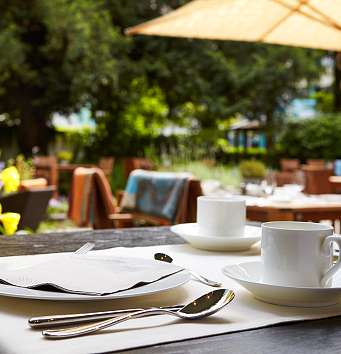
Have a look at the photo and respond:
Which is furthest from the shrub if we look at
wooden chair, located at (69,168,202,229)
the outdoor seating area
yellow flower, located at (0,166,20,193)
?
yellow flower, located at (0,166,20,193)

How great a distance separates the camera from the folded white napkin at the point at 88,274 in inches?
33.7

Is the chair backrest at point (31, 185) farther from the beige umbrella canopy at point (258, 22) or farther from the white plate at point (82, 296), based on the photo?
the white plate at point (82, 296)

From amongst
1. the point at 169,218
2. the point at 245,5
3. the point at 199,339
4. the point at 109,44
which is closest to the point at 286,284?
the point at 199,339

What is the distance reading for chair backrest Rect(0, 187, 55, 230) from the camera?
3.88 metres

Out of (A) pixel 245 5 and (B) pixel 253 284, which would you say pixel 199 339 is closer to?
(B) pixel 253 284

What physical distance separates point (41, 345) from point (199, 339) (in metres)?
0.17

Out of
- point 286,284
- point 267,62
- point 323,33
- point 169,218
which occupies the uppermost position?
point 267,62

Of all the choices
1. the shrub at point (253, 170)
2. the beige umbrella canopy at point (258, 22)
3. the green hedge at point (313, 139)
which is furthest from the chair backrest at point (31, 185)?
the green hedge at point (313, 139)

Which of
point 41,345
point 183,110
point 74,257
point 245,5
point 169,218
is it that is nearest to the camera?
point 41,345

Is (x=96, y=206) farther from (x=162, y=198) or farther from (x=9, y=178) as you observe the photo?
(x=9, y=178)

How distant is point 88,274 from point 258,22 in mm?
4533

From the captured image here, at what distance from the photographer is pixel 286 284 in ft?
2.92

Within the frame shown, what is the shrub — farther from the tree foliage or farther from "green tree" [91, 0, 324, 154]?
"green tree" [91, 0, 324, 154]

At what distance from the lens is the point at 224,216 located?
132 centimetres
